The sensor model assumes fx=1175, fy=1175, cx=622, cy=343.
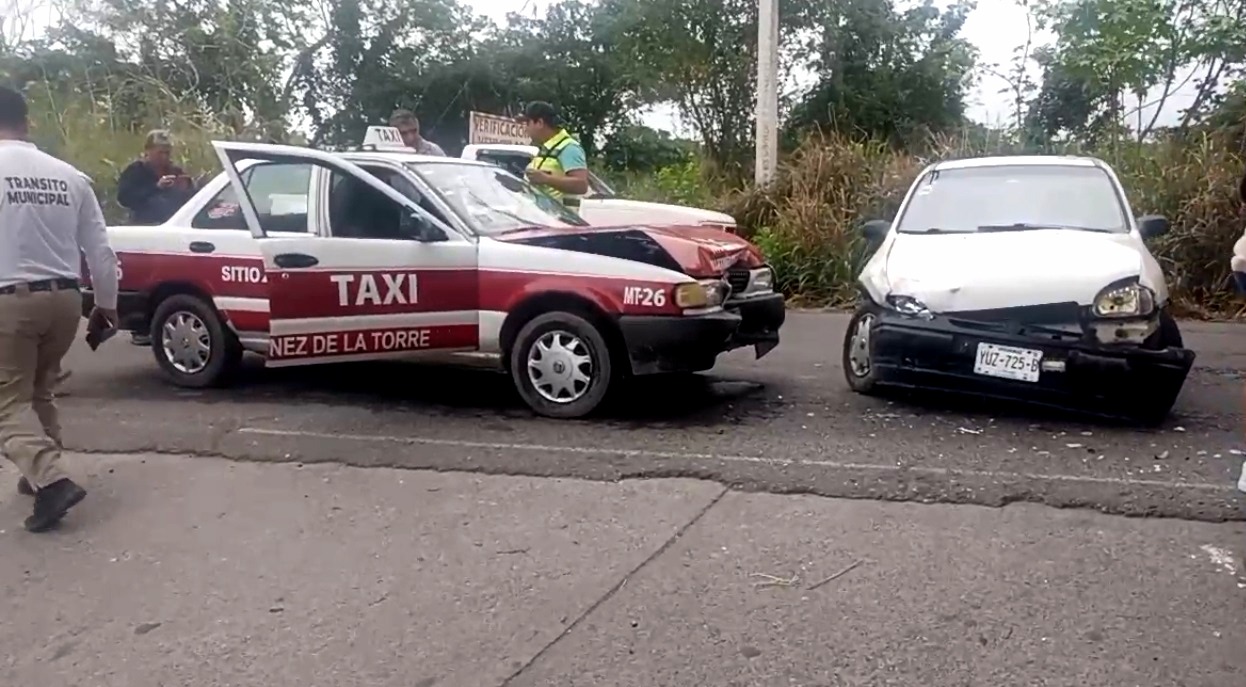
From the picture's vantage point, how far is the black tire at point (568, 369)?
251 inches

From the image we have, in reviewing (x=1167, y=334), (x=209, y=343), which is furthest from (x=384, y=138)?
(x=1167, y=334)

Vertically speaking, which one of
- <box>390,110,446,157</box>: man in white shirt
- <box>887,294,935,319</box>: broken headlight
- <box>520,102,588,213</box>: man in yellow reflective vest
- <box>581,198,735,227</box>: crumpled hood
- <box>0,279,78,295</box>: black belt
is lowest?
<box>887,294,935,319</box>: broken headlight

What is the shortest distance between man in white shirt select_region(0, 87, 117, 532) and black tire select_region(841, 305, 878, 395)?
13.5 ft

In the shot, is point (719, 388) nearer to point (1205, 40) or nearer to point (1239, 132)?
point (1239, 132)

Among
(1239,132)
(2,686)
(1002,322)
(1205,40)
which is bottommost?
(2,686)

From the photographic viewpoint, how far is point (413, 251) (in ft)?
21.7

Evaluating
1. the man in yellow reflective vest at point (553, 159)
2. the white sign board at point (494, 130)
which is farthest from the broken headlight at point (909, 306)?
the white sign board at point (494, 130)

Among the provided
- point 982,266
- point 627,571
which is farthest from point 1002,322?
point 627,571

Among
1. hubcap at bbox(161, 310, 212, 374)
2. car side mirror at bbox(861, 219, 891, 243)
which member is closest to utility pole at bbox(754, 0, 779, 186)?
car side mirror at bbox(861, 219, 891, 243)

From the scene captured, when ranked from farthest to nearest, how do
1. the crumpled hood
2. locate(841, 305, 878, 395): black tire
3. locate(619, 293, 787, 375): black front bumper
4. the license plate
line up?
1. the crumpled hood
2. locate(841, 305, 878, 395): black tire
3. locate(619, 293, 787, 375): black front bumper
4. the license plate

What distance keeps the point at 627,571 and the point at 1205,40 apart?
12487 millimetres

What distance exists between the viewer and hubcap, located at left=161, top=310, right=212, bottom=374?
7.48 m

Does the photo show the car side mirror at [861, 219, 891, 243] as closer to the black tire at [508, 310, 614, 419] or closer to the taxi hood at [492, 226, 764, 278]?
the taxi hood at [492, 226, 764, 278]

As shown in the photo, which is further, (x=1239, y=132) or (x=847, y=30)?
(x=847, y=30)
